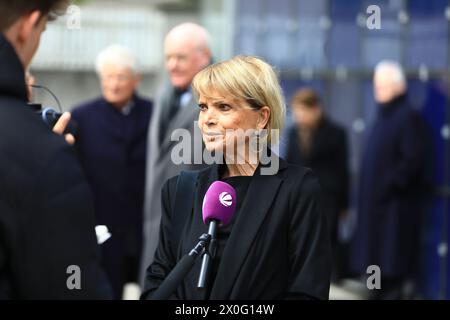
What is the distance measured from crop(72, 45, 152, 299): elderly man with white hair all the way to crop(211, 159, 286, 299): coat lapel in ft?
10.4

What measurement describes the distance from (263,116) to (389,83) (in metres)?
5.32

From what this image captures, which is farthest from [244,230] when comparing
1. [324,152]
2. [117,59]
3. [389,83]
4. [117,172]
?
[324,152]

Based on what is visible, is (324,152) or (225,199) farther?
(324,152)

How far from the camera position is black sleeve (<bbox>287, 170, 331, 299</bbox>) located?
9.64 ft

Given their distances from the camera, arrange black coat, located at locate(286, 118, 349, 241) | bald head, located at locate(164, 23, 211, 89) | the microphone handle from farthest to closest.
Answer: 1. black coat, located at locate(286, 118, 349, 241)
2. bald head, located at locate(164, 23, 211, 89)
3. the microphone handle

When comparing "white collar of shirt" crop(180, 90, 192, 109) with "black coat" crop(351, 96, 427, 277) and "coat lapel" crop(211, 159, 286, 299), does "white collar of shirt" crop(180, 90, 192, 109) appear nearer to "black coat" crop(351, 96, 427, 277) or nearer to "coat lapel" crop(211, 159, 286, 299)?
"coat lapel" crop(211, 159, 286, 299)

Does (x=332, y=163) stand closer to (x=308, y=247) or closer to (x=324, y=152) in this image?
(x=324, y=152)

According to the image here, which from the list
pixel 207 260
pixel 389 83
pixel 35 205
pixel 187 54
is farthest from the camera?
pixel 389 83

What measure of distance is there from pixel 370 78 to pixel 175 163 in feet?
15.0

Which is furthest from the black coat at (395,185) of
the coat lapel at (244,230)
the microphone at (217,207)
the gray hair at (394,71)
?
the microphone at (217,207)

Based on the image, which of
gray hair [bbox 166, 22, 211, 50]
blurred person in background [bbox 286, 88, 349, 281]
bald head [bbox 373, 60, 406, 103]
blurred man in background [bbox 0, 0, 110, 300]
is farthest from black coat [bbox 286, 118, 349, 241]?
blurred man in background [bbox 0, 0, 110, 300]

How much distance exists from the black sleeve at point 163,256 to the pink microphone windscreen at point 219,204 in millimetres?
202

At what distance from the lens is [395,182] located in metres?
8.20
